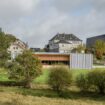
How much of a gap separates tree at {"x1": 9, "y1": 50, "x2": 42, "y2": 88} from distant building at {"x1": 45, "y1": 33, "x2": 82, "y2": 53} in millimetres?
110536

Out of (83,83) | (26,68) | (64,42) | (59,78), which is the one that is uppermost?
(64,42)

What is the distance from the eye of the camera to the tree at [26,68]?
3597 centimetres

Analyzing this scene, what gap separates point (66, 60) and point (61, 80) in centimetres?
5759

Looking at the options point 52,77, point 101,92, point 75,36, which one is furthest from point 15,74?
point 75,36

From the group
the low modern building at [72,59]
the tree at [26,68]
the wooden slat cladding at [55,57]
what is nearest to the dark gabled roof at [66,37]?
the wooden slat cladding at [55,57]

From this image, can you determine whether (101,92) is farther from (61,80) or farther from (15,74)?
(15,74)

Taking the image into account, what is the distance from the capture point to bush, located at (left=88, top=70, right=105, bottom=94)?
30.0 meters

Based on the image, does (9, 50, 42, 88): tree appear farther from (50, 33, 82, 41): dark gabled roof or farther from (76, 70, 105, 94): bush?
(50, 33, 82, 41): dark gabled roof

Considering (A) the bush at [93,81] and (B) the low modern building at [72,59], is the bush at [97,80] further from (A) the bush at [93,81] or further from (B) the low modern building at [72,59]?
(B) the low modern building at [72,59]

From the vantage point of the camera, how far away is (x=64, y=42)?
15012 centimetres

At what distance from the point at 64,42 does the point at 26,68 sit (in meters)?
114

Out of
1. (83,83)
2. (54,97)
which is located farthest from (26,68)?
(54,97)

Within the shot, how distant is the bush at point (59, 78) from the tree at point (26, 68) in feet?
12.6

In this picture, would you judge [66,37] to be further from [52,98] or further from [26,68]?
[52,98]
